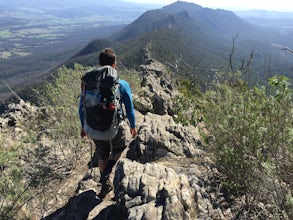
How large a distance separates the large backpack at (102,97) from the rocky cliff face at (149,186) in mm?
846

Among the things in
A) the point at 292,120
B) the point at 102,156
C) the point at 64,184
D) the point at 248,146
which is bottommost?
the point at 64,184

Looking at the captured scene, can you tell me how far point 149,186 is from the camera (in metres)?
5.52

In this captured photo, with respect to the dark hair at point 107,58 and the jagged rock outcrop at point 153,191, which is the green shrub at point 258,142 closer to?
the jagged rock outcrop at point 153,191

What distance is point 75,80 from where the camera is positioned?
535 inches

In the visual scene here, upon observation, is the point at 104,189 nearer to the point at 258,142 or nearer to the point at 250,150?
the point at 250,150

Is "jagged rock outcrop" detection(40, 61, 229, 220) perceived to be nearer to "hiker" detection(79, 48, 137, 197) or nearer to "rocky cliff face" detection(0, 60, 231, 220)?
"rocky cliff face" detection(0, 60, 231, 220)

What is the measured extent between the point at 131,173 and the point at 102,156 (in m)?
1.14

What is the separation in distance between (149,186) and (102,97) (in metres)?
1.76

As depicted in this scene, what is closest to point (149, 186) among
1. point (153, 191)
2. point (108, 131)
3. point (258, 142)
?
point (153, 191)

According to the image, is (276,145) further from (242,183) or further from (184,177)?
(184,177)

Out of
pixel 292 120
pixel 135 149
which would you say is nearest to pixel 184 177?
pixel 292 120

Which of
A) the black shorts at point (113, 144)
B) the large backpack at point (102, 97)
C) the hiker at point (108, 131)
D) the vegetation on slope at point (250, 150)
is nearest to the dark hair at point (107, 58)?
the hiker at point (108, 131)

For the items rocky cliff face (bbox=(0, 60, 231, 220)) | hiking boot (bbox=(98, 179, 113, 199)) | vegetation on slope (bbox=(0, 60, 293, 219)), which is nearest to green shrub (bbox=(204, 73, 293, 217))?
vegetation on slope (bbox=(0, 60, 293, 219))

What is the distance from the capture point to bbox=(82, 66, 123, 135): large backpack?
6078 mm
